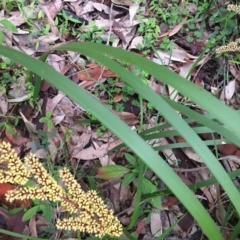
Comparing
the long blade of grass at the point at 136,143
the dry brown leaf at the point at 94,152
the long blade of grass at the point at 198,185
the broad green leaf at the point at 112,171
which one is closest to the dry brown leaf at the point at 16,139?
the dry brown leaf at the point at 94,152

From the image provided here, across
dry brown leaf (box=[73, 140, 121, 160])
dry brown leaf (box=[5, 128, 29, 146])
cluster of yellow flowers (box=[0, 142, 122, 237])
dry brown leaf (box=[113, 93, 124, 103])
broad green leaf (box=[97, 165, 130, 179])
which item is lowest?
dry brown leaf (box=[5, 128, 29, 146])

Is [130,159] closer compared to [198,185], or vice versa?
[198,185]

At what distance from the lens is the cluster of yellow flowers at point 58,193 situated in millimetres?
925

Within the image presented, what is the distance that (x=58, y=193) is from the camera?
0.94 meters

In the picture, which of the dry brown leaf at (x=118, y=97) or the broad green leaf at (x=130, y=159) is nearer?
the broad green leaf at (x=130, y=159)

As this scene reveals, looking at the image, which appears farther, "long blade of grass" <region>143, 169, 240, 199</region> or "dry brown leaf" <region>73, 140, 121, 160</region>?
"dry brown leaf" <region>73, 140, 121, 160</region>

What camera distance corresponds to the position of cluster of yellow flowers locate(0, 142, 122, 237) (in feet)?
3.04

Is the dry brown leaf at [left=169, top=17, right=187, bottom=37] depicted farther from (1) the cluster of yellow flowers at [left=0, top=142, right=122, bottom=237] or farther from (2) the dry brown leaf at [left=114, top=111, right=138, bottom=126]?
(1) the cluster of yellow flowers at [left=0, top=142, right=122, bottom=237]

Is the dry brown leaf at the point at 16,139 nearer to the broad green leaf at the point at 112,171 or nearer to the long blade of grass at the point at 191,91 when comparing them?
the broad green leaf at the point at 112,171

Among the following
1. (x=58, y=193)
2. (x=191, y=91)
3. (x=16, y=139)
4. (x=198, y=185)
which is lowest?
(x=16, y=139)

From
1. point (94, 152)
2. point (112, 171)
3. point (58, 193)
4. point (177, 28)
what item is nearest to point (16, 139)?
point (94, 152)

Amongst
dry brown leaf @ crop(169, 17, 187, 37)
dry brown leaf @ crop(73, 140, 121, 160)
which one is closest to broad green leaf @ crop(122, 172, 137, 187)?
dry brown leaf @ crop(73, 140, 121, 160)

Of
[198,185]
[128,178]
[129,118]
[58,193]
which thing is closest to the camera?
[58,193]

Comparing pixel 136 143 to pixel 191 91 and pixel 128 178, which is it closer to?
pixel 191 91
